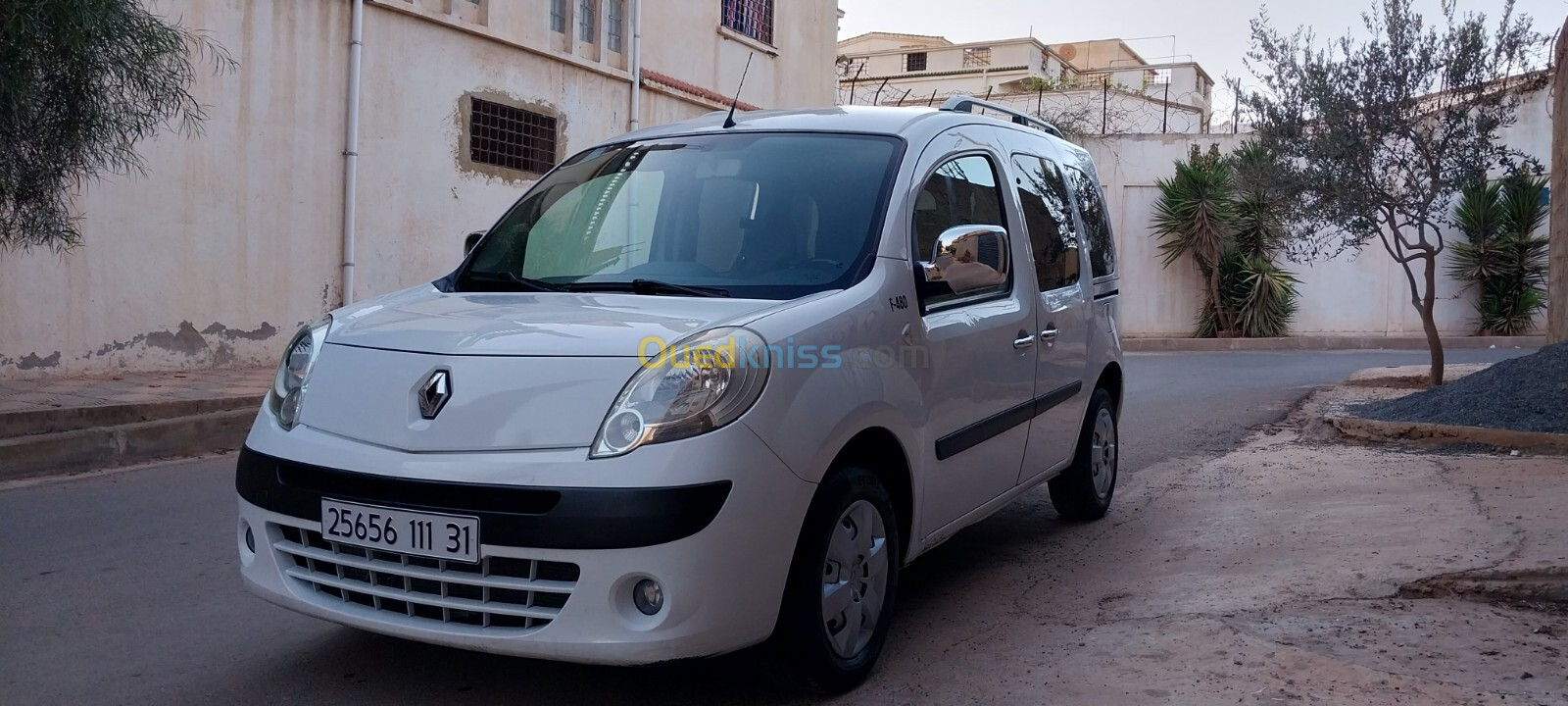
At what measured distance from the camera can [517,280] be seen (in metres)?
4.19

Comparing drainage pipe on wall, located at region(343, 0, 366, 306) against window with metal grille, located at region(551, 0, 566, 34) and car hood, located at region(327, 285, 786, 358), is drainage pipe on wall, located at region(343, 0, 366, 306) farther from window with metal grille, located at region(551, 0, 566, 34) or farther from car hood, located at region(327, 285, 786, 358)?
car hood, located at region(327, 285, 786, 358)

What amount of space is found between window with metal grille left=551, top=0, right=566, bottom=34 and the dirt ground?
10.8 metres

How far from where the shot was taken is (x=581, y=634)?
3070 mm

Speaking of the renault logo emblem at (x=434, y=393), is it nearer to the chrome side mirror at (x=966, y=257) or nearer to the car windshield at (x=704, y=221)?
the car windshield at (x=704, y=221)

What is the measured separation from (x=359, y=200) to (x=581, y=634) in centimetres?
1084

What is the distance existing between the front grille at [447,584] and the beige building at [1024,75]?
1013 inches

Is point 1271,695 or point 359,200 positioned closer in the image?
point 1271,695

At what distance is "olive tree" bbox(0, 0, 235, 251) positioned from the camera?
6465 millimetres

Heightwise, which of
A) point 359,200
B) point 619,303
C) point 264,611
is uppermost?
point 359,200

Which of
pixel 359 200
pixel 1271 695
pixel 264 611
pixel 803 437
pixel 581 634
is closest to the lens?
pixel 581 634

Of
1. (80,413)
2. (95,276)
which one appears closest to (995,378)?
(80,413)

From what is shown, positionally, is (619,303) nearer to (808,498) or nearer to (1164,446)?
(808,498)

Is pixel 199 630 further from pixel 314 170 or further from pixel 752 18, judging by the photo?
pixel 752 18

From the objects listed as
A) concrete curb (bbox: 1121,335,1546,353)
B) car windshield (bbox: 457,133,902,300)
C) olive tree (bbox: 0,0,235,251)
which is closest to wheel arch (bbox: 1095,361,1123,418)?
car windshield (bbox: 457,133,902,300)
